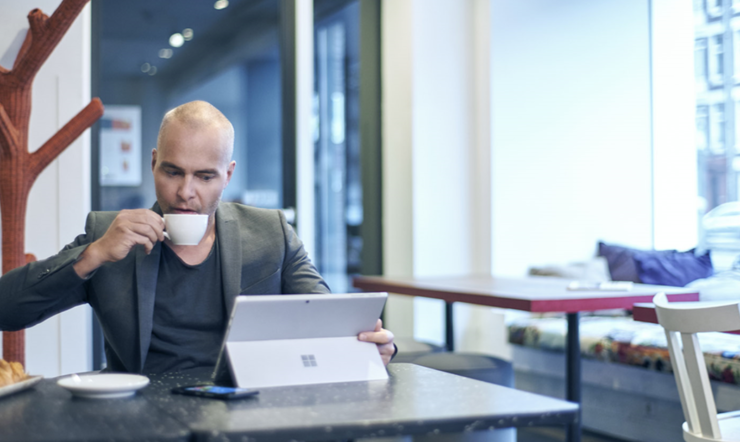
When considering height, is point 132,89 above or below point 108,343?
above

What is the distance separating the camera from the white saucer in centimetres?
104

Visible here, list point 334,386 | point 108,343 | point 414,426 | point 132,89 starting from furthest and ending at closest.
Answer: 1. point 132,89
2. point 108,343
3. point 334,386
4. point 414,426

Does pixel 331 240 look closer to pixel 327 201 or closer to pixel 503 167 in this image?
pixel 327 201

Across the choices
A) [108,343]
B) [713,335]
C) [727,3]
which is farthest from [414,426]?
[727,3]

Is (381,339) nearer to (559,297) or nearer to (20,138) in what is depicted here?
(559,297)

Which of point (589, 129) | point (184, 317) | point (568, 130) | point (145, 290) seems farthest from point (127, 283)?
point (589, 129)

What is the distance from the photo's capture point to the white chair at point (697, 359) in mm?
1681

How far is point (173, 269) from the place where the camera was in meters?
1.57

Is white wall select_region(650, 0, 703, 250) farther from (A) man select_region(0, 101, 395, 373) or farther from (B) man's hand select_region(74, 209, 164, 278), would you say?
(B) man's hand select_region(74, 209, 164, 278)

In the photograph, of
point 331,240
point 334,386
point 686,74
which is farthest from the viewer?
point 331,240

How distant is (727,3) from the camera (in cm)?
427

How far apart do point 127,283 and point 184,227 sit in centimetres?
19

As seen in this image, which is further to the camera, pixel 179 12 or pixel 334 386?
pixel 179 12

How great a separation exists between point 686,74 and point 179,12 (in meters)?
3.08
